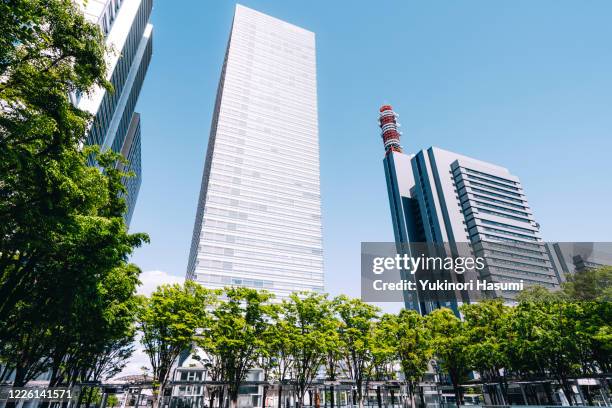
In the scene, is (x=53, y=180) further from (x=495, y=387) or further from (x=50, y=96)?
(x=495, y=387)

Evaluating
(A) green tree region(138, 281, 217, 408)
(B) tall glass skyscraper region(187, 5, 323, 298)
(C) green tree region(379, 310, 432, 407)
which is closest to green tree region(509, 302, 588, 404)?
(C) green tree region(379, 310, 432, 407)

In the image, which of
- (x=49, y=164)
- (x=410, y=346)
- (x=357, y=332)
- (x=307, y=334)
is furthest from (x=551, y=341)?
(x=49, y=164)

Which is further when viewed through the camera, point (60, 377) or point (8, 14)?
point (60, 377)

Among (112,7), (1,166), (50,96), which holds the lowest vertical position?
(1,166)

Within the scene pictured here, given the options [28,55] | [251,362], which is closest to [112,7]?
[28,55]

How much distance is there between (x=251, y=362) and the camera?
26.1m

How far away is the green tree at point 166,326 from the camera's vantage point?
23219 millimetres

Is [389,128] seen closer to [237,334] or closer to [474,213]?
[474,213]

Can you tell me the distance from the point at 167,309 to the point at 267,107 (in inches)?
3441

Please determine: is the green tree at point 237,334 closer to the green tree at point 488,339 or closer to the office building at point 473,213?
the green tree at point 488,339

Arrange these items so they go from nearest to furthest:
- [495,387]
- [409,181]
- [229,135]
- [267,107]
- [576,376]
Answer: [576,376] < [495,387] < [229,135] < [267,107] < [409,181]

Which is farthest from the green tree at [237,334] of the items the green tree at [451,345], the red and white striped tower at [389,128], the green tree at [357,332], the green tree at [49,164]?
the red and white striped tower at [389,128]

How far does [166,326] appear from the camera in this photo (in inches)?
936

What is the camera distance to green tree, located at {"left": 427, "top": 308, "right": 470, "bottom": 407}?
3138 centimetres
